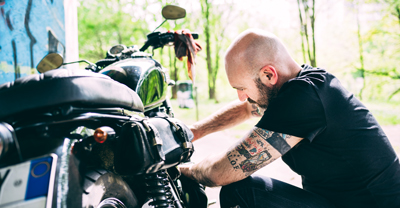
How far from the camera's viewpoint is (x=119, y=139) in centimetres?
99

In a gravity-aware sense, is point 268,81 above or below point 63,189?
above

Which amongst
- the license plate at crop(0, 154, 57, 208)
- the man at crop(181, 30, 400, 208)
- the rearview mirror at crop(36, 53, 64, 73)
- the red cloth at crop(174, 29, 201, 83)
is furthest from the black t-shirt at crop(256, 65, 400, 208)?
the rearview mirror at crop(36, 53, 64, 73)

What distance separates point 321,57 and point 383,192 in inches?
914

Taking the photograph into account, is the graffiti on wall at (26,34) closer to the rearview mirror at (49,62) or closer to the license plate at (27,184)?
the rearview mirror at (49,62)

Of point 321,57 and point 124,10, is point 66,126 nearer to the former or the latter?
point 124,10

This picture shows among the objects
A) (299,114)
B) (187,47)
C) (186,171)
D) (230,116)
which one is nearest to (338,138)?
(299,114)

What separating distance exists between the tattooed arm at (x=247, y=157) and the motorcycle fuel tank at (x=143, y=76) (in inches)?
20.9

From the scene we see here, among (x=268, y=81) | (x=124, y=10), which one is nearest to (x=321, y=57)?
(x=124, y=10)

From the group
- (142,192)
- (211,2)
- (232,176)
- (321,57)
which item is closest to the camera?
(142,192)

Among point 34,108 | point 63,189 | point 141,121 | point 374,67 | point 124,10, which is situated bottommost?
point 374,67

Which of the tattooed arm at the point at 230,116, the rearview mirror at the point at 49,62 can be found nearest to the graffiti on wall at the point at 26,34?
the rearview mirror at the point at 49,62

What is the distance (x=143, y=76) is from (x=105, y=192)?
73cm

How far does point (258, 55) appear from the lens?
64.3 inches

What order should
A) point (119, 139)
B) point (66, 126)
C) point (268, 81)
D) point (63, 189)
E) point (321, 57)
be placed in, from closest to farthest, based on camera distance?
1. point (63, 189)
2. point (66, 126)
3. point (119, 139)
4. point (268, 81)
5. point (321, 57)
